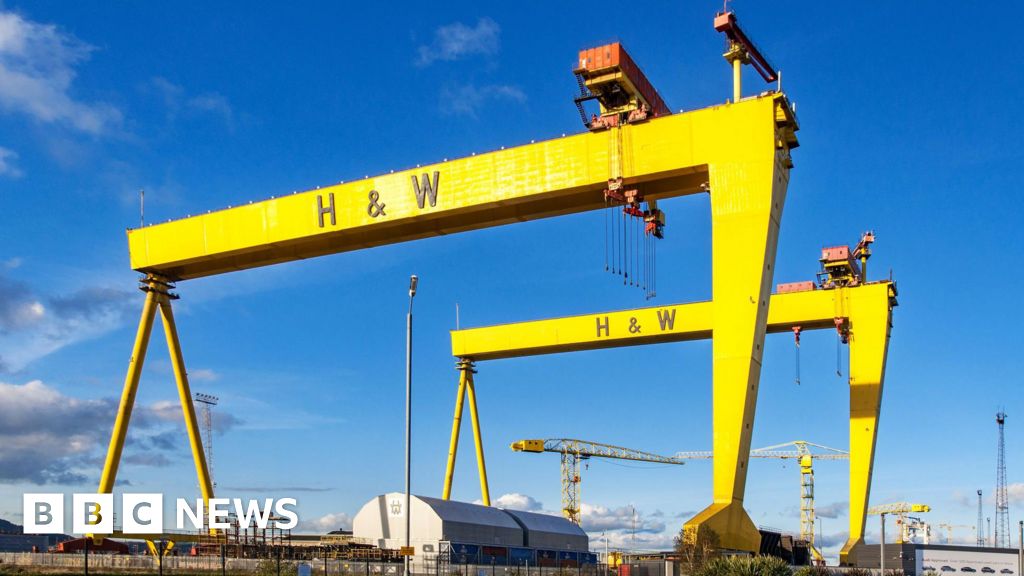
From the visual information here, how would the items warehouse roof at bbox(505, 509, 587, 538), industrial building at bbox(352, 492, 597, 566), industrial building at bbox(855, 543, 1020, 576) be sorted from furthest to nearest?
1. industrial building at bbox(855, 543, 1020, 576)
2. warehouse roof at bbox(505, 509, 587, 538)
3. industrial building at bbox(352, 492, 597, 566)

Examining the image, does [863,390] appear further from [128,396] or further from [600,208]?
[128,396]

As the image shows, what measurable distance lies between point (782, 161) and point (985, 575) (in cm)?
3588

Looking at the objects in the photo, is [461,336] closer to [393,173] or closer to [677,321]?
[677,321]

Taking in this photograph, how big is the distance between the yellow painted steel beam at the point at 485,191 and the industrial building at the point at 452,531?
1088 centimetres

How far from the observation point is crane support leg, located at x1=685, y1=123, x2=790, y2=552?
104 feet

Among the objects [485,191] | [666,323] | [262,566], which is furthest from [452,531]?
[666,323]

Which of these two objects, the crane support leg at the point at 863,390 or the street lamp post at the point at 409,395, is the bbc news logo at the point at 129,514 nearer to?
the street lamp post at the point at 409,395

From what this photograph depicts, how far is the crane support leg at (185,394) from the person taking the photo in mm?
43344

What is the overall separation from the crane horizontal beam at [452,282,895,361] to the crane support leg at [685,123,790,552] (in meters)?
16.1

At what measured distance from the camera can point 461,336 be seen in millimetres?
58594

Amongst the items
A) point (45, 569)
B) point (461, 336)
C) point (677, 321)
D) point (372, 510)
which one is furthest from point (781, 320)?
point (45, 569)

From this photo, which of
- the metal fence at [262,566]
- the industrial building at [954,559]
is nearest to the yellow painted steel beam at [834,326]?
the industrial building at [954,559]

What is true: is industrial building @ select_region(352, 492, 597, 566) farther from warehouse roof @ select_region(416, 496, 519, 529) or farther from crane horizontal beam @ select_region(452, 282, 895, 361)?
crane horizontal beam @ select_region(452, 282, 895, 361)

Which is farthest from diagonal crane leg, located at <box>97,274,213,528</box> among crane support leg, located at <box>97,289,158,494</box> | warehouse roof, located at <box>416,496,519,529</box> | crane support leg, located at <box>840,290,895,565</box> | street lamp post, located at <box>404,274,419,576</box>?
crane support leg, located at <box>840,290,895,565</box>
